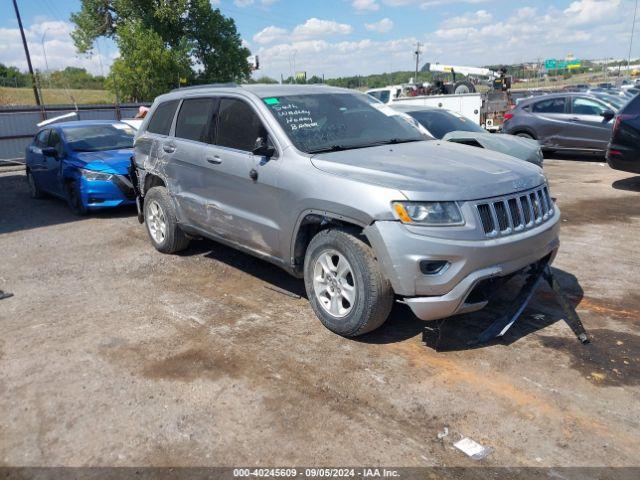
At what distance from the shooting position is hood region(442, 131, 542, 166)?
8758 mm

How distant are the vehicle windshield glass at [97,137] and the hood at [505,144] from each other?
18.4ft

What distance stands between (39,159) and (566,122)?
1168 centimetres

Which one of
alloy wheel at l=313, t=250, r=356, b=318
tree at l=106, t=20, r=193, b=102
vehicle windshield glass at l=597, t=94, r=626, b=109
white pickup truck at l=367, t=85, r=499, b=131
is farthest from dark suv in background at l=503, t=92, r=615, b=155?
tree at l=106, t=20, r=193, b=102

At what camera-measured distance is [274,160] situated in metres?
4.46

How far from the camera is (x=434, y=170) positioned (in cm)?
390

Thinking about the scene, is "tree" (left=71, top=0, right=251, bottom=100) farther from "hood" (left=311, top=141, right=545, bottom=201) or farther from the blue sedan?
"hood" (left=311, top=141, right=545, bottom=201)

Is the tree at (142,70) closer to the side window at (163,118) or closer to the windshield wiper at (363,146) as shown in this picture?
the side window at (163,118)

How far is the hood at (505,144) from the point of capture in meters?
8.76

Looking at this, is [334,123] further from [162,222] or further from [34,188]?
[34,188]

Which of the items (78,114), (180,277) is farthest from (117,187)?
(78,114)

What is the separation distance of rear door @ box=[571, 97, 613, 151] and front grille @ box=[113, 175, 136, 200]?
1033 centimetres

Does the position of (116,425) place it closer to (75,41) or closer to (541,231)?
(541,231)

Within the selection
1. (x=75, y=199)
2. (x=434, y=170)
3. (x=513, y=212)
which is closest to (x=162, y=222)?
(x=75, y=199)

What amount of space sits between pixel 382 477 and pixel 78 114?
67.0 feet
